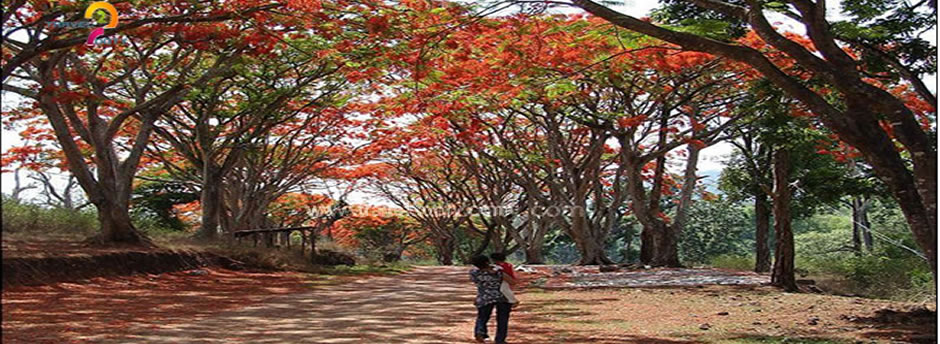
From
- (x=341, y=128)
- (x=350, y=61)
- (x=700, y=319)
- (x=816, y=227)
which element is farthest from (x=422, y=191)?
(x=816, y=227)

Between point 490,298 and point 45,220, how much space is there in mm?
12509

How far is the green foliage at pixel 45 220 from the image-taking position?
14508 millimetres

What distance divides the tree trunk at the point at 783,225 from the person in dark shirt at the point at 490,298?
6584 millimetres

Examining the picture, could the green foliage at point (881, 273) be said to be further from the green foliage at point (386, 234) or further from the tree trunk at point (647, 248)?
the green foliage at point (386, 234)

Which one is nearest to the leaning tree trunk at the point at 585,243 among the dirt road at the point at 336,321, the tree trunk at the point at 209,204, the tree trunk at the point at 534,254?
the tree trunk at the point at 534,254

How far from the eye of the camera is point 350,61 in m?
15.2

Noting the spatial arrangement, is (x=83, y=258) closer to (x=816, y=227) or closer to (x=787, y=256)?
(x=787, y=256)

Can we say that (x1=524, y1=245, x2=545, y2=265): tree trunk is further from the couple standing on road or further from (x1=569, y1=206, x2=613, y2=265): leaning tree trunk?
the couple standing on road

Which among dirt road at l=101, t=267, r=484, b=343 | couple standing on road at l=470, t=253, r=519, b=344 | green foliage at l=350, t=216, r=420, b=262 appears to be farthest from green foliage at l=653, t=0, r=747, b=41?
green foliage at l=350, t=216, r=420, b=262

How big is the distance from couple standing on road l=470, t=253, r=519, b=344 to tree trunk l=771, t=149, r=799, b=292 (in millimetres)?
6543

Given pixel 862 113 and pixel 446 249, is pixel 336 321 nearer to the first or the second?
pixel 862 113

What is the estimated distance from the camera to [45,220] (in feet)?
51.4

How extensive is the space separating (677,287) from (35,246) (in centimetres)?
1071

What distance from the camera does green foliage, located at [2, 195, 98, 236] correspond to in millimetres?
14508
